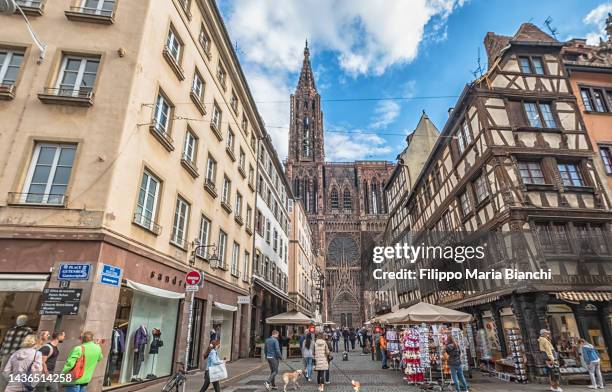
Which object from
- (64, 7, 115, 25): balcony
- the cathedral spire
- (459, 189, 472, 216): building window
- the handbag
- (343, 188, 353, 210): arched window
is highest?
the cathedral spire

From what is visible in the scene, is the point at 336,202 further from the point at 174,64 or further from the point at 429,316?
the point at 174,64

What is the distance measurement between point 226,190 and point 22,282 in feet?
31.5

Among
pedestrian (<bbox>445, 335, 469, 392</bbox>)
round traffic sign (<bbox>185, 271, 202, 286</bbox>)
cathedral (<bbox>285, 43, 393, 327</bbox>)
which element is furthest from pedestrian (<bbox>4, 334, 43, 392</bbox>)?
cathedral (<bbox>285, 43, 393, 327</bbox>)

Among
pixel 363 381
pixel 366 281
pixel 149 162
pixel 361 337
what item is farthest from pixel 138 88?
pixel 366 281

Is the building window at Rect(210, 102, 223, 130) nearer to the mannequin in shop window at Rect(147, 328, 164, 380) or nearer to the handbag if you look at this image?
the mannequin in shop window at Rect(147, 328, 164, 380)

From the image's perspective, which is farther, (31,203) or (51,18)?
(51,18)

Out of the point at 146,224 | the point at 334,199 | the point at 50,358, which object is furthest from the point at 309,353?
the point at 334,199

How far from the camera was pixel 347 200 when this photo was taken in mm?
68125

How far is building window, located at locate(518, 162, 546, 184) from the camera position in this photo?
41.6ft

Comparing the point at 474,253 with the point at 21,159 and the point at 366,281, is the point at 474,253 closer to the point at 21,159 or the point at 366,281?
the point at 21,159

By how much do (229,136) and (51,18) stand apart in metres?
8.54

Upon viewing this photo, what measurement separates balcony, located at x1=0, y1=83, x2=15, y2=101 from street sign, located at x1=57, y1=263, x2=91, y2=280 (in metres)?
4.52

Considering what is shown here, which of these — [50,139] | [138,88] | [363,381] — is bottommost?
[363,381]

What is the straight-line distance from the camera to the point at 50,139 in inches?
313
